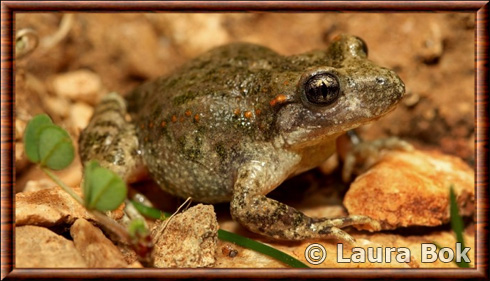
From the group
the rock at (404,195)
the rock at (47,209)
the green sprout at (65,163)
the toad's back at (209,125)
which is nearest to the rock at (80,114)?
the toad's back at (209,125)

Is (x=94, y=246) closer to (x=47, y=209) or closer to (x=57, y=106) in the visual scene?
(x=47, y=209)

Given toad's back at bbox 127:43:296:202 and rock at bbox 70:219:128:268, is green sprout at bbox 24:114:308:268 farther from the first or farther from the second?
toad's back at bbox 127:43:296:202

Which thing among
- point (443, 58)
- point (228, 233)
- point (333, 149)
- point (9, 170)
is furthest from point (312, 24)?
point (9, 170)

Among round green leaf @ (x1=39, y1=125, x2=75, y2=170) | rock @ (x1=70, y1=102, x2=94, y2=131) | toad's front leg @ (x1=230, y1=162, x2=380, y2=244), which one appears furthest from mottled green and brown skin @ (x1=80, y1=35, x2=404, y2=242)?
round green leaf @ (x1=39, y1=125, x2=75, y2=170)

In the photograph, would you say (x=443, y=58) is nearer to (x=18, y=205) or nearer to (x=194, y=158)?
(x=194, y=158)

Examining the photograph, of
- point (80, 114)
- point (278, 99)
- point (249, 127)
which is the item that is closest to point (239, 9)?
point (278, 99)

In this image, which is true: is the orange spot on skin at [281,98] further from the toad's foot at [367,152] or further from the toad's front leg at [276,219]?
the toad's foot at [367,152]
